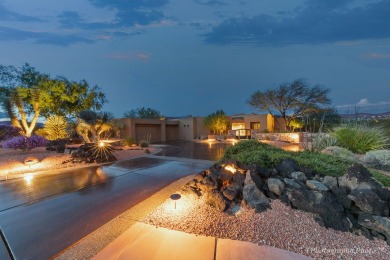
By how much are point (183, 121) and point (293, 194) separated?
883 inches

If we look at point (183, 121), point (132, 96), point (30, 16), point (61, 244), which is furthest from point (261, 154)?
point (132, 96)

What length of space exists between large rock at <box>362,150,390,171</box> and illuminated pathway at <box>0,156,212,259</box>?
4737 millimetres

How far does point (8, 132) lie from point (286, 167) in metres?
14.7

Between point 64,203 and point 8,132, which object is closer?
point 64,203

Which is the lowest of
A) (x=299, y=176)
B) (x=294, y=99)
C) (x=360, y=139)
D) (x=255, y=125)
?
(x=299, y=176)

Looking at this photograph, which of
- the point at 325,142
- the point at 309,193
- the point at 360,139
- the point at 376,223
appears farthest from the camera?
the point at 325,142

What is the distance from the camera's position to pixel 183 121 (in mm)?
24688

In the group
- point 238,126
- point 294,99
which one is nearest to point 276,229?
point 294,99

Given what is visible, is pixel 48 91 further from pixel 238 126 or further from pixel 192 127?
pixel 238 126

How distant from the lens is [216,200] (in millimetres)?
2795

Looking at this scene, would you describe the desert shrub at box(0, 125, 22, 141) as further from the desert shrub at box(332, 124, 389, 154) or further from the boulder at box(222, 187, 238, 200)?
the desert shrub at box(332, 124, 389, 154)

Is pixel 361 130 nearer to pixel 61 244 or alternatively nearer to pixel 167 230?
pixel 167 230

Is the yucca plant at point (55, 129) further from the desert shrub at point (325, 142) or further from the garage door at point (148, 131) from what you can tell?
the desert shrub at point (325, 142)

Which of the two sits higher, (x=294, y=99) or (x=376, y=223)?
(x=294, y=99)
